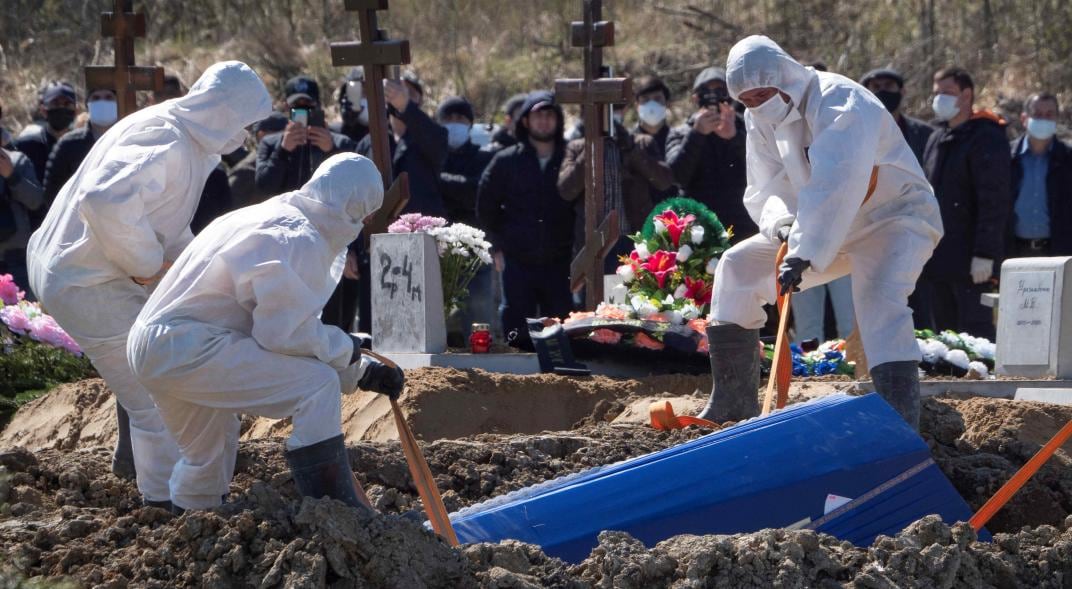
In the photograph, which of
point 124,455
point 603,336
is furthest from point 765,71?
point 124,455

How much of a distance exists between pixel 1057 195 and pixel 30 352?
738cm

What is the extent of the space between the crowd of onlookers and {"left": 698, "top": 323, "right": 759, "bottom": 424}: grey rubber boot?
357cm

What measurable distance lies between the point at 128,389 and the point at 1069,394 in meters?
5.09

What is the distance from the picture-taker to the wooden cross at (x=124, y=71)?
11.5 m

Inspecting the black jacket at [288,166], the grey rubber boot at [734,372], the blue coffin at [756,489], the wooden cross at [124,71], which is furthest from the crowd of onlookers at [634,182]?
the blue coffin at [756,489]

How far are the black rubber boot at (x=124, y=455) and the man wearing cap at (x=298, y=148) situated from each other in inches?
159

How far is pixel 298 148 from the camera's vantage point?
1161 cm

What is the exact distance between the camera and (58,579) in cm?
521

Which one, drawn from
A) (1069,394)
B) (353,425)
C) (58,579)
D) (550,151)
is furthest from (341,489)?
(550,151)

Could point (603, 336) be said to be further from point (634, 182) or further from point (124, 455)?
point (124, 455)

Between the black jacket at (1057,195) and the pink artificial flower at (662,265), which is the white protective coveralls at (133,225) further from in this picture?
the black jacket at (1057,195)

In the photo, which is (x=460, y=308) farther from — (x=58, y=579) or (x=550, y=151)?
(x=58, y=579)

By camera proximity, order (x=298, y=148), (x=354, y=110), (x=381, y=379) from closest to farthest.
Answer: (x=381, y=379), (x=298, y=148), (x=354, y=110)

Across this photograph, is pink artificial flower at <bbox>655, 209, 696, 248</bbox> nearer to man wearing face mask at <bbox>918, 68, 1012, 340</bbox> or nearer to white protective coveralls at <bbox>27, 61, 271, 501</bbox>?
man wearing face mask at <bbox>918, 68, 1012, 340</bbox>
